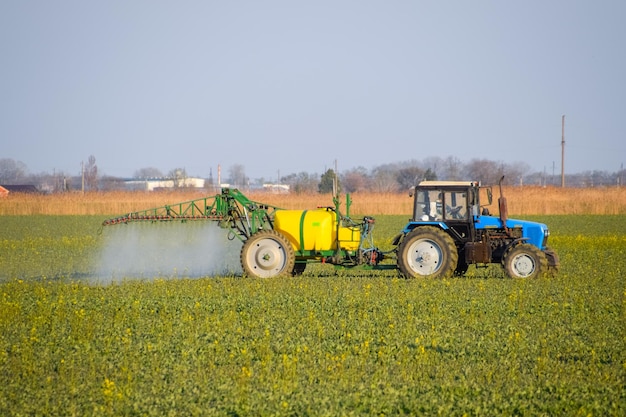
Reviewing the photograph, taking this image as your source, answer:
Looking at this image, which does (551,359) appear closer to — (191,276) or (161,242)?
(191,276)

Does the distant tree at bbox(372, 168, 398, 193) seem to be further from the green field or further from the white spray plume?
the green field

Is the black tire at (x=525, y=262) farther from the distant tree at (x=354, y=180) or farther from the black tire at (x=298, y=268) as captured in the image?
the distant tree at (x=354, y=180)

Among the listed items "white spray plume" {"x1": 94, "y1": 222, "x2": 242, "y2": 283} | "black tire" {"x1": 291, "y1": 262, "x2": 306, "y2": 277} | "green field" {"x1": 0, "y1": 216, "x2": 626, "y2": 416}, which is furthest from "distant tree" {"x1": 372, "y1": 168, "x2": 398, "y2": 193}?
"green field" {"x1": 0, "y1": 216, "x2": 626, "y2": 416}

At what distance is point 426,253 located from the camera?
62.5ft

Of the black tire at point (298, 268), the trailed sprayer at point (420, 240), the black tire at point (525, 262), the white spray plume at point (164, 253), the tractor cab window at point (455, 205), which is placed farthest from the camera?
the white spray plume at point (164, 253)

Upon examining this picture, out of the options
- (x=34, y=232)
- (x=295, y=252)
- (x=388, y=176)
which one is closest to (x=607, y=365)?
(x=295, y=252)

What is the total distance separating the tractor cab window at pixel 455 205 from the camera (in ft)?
63.6

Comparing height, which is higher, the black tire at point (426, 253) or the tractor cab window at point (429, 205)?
the tractor cab window at point (429, 205)

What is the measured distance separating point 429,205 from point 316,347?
812 cm

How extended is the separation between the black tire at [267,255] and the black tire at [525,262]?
15.3 feet

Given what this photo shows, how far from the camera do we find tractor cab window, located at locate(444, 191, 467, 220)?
763 inches

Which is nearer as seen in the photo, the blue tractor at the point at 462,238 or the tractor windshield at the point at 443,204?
the blue tractor at the point at 462,238

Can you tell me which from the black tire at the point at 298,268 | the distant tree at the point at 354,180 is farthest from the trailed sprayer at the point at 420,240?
the distant tree at the point at 354,180

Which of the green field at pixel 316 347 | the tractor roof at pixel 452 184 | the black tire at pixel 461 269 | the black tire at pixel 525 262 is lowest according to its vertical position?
the green field at pixel 316 347
